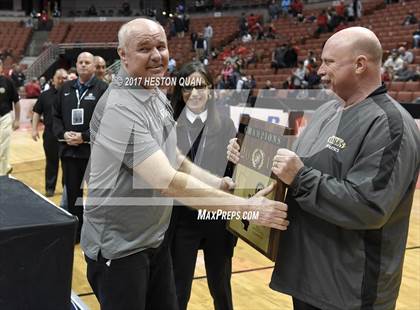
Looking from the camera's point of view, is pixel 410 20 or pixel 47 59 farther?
pixel 47 59

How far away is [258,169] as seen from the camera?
7.00 ft

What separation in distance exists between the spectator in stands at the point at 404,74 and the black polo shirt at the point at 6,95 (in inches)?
313

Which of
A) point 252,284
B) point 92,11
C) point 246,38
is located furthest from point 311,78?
point 92,11

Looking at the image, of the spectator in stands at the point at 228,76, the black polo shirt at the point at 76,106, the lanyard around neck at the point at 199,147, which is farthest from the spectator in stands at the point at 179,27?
the lanyard around neck at the point at 199,147

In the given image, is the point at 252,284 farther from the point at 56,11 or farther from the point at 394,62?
the point at 56,11

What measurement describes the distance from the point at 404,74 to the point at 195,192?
10436 mm

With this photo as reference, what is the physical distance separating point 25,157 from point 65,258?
30.3 ft

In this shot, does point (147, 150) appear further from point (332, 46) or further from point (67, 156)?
point (67, 156)

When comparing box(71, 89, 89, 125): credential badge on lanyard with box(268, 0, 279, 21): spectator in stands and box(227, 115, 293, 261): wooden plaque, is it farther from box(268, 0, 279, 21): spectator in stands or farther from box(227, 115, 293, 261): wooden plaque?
box(268, 0, 279, 21): spectator in stands

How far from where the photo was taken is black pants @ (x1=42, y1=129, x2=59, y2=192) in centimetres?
710

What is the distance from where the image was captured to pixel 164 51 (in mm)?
2084

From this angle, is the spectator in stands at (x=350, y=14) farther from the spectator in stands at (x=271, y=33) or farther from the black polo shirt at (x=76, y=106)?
the black polo shirt at (x=76, y=106)

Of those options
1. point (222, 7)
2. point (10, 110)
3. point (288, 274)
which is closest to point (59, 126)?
point (10, 110)

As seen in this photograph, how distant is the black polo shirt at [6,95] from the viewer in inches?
253
